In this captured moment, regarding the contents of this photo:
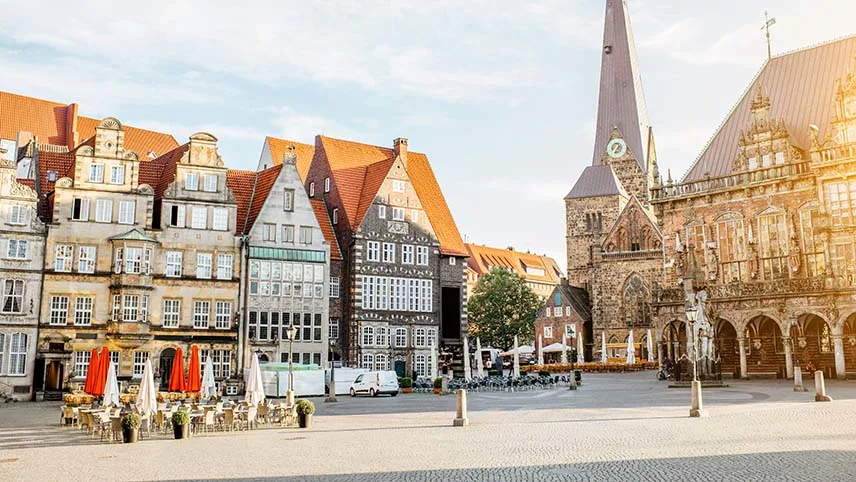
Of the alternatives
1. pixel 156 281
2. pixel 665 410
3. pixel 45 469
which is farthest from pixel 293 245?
pixel 45 469

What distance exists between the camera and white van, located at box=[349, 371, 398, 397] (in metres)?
40.4

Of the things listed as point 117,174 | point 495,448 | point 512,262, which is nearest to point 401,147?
point 117,174

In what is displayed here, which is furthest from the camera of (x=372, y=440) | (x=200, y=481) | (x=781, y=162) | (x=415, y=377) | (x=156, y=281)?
(x=415, y=377)

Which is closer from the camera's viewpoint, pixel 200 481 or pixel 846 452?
pixel 200 481

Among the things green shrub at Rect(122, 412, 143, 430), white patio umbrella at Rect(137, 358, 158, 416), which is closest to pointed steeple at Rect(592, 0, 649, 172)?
white patio umbrella at Rect(137, 358, 158, 416)

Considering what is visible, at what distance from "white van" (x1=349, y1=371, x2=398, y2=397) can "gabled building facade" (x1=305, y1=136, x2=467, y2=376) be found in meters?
A: 8.52

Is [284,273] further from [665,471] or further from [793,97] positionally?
[665,471]

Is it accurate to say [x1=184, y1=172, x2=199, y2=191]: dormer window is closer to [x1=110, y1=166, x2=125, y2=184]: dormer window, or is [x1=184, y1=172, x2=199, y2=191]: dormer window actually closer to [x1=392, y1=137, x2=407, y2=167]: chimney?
[x1=110, y1=166, x2=125, y2=184]: dormer window

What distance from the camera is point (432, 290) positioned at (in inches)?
2142

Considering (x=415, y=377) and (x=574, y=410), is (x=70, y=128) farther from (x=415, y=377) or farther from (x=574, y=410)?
(x=574, y=410)

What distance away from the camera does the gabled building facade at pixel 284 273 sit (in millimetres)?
46406

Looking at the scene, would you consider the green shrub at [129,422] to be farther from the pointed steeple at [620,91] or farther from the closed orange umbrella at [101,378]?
the pointed steeple at [620,91]

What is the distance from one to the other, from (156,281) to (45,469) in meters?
30.6

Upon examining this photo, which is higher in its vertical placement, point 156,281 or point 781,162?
point 781,162
